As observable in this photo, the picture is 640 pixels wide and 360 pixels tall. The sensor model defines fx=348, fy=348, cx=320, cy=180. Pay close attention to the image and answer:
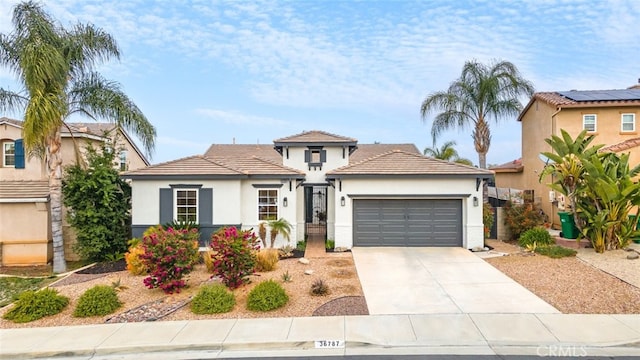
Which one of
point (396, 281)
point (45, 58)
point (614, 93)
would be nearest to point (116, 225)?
point (45, 58)

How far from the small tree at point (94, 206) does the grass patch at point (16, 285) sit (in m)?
1.91

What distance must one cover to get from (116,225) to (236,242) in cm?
759

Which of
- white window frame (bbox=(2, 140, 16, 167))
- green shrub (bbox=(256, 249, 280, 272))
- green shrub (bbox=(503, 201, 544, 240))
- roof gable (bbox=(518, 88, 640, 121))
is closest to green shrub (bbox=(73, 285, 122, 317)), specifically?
green shrub (bbox=(256, 249, 280, 272))

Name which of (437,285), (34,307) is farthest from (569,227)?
(34,307)

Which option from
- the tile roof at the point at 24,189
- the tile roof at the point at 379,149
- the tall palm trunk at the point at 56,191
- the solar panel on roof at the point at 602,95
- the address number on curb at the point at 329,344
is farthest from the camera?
the tile roof at the point at 379,149

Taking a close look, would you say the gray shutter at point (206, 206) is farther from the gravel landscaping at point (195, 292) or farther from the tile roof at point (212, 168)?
the gravel landscaping at point (195, 292)

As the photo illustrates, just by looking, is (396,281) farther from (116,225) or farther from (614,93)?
(614,93)

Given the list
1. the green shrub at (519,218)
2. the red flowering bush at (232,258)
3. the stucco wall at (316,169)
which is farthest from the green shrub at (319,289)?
the green shrub at (519,218)

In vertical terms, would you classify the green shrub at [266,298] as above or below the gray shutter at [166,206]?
below

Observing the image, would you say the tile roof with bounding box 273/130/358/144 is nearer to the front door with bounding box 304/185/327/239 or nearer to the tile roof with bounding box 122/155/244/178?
the tile roof with bounding box 122/155/244/178

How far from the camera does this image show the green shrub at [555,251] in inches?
468

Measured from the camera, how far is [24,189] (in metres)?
14.7

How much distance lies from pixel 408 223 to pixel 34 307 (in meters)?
12.0

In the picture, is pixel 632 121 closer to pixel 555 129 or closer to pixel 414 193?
pixel 555 129
